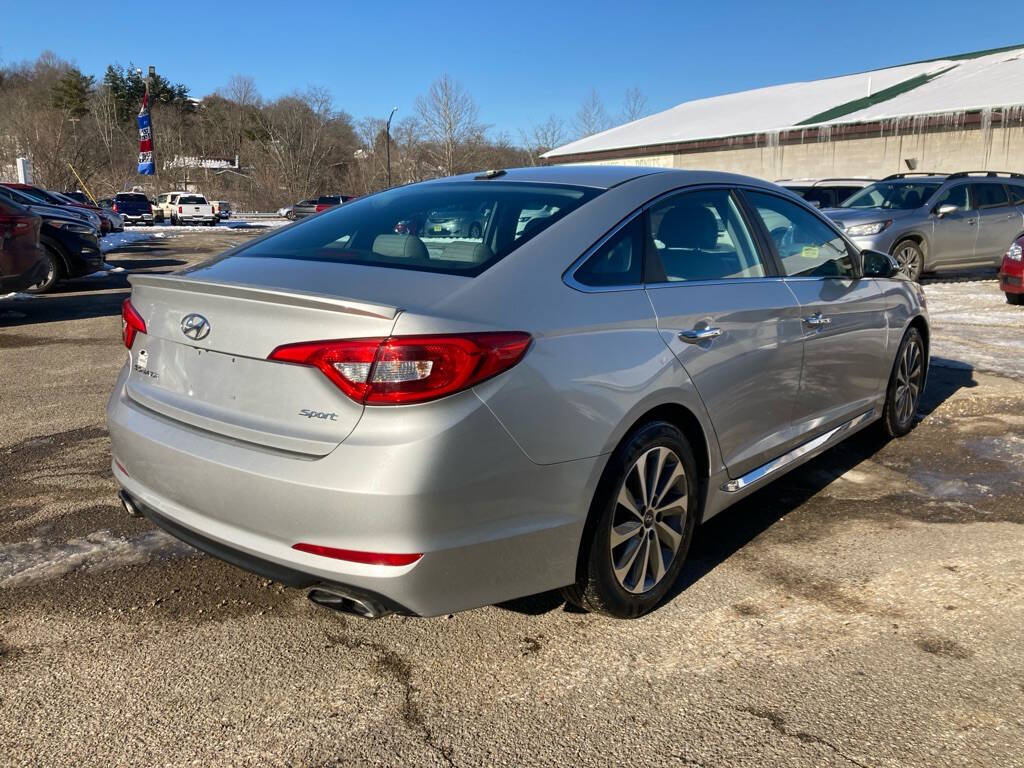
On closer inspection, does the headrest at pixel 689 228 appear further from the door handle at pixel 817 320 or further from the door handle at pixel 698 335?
the door handle at pixel 817 320

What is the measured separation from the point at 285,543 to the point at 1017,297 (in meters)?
11.8

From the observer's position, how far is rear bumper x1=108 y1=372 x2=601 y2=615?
7.56 ft

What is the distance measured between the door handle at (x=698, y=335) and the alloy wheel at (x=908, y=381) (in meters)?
2.41

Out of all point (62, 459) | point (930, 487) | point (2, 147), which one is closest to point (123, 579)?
point (62, 459)

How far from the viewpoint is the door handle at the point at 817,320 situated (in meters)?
3.90

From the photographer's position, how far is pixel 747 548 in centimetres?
374

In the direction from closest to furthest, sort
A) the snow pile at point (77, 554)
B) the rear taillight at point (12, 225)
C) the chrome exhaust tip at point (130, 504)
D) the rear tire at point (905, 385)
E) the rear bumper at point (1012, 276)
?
the chrome exhaust tip at point (130, 504)
the snow pile at point (77, 554)
the rear tire at point (905, 385)
the rear taillight at point (12, 225)
the rear bumper at point (1012, 276)

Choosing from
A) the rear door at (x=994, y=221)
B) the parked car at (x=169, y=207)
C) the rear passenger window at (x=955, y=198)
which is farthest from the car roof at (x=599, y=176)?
the parked car at (x=169, y=207)

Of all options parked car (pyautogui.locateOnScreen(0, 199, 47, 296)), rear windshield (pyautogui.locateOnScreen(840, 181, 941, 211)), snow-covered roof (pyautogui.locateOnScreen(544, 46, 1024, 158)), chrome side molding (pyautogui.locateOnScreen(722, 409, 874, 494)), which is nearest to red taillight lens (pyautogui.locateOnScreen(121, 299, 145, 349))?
chrome side molding (pyautogui.locateOnScreen(722, 409, 874, 494))

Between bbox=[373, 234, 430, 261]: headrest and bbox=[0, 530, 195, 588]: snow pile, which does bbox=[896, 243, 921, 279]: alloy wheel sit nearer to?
bbox=[373, 234, 430, 261]: headrest

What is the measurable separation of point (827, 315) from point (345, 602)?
2.76 metres

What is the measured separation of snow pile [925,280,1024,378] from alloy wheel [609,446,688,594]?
17.8 feet

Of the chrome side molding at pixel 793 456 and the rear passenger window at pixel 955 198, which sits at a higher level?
the rear passenger window at pixel 955 198

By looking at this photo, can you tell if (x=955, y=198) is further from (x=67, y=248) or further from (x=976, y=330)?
(x=67, y=248)
